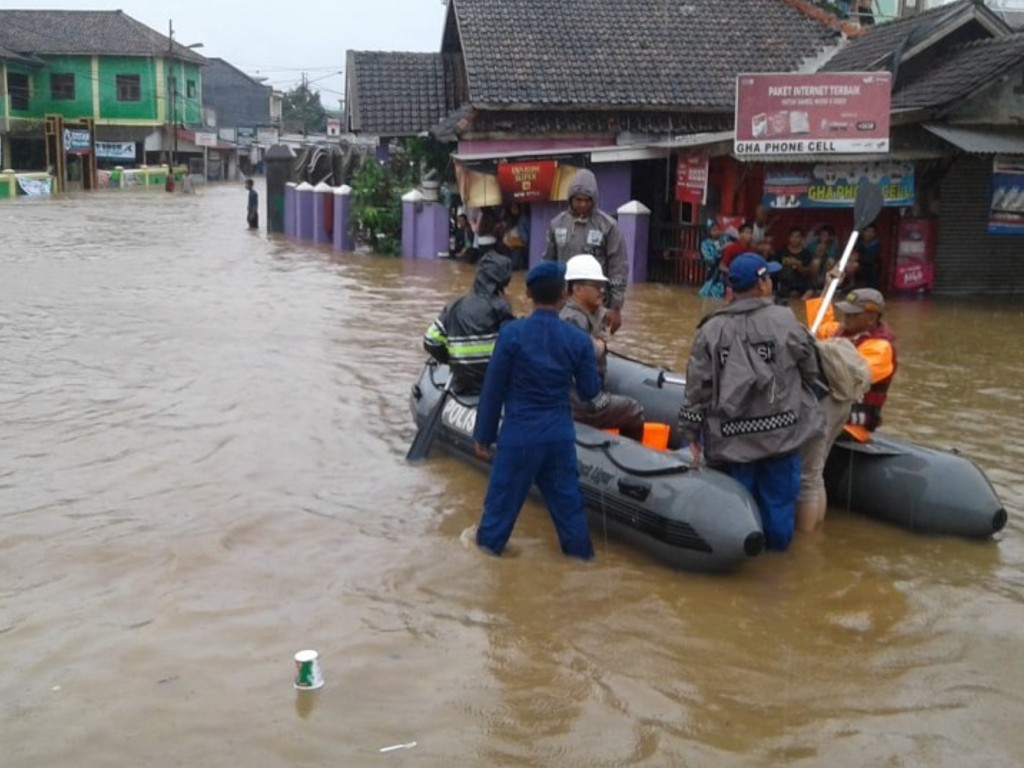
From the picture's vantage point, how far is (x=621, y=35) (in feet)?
72.9

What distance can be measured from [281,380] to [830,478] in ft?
17.9

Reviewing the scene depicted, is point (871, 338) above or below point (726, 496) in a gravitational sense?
above

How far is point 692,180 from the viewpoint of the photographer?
17.7 meters

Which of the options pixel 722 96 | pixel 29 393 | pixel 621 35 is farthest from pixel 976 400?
pixel 621 35

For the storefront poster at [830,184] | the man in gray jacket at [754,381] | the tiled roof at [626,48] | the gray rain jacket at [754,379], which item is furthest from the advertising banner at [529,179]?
the gray rain jacket at [754,379]

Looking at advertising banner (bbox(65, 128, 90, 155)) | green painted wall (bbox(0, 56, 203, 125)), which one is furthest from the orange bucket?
green painted wall (bbox(0, 56, 203, 125))

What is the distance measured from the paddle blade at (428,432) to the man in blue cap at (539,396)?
170 cm

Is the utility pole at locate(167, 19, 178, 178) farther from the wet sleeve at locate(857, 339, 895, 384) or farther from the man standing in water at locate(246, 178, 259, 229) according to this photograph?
the wet sleeve at locate(857, 339, 895, 384)

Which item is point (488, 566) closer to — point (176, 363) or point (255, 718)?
point (255, 718)

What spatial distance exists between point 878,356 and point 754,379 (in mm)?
1110

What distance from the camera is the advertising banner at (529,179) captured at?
18922mm

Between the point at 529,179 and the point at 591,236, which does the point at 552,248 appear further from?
the point at 529,179

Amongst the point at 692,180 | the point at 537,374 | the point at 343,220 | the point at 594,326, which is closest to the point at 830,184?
the point at 692,180

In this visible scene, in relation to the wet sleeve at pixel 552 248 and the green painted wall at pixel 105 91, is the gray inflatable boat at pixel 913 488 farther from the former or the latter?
the green painted wall at pixel 105 91
